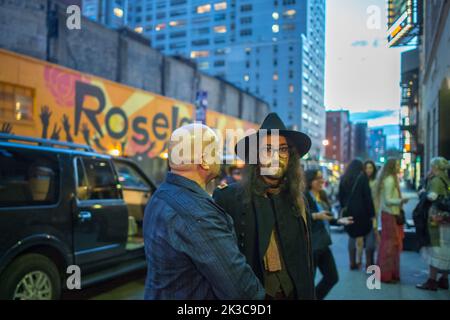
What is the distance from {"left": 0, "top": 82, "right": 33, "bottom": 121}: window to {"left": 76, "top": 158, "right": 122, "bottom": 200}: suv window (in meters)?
9.50

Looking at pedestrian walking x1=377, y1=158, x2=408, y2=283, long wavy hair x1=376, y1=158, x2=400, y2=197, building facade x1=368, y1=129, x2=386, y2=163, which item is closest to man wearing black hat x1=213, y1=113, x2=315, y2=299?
pedestrian walking x1=377, y1=158, x2=408, y2=283

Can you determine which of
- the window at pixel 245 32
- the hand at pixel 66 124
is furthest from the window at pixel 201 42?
the hand at pixel 66 124

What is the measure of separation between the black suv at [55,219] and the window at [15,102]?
32.1 feet

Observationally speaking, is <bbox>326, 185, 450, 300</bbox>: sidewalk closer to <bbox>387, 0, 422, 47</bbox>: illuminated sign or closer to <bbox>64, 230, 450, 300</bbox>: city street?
<bbox>64, 230, 450, 300</bbox>: city street

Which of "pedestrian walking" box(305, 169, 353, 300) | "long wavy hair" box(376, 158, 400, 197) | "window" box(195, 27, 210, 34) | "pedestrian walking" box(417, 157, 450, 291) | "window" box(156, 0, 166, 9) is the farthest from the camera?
"window" box(195, 27, 210, 34)

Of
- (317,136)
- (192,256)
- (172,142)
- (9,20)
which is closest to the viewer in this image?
(192,256)

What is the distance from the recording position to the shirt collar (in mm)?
1761

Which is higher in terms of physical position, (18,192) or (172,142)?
(172,142)

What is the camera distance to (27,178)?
431cm

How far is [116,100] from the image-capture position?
1933 cm

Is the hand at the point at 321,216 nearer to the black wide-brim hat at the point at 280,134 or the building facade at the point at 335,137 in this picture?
the black wide-brim hat at the point at 280,134

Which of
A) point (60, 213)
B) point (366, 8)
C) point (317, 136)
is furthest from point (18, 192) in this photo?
point (317, 136)

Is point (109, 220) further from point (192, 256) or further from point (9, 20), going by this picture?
point (9, 20)
